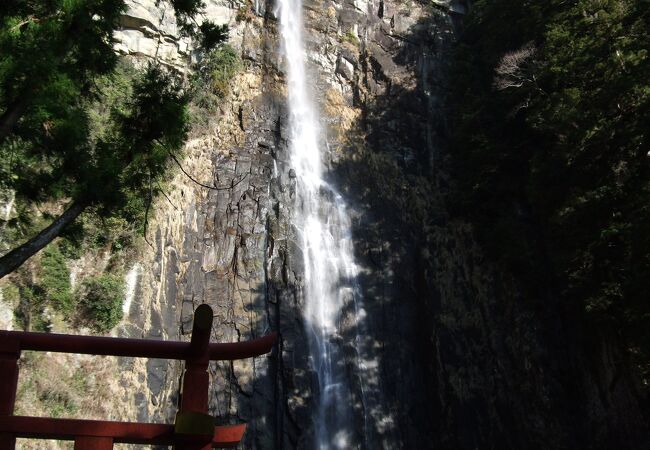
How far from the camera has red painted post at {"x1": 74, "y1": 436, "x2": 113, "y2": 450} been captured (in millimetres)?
2855

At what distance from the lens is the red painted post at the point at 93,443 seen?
9.37ft

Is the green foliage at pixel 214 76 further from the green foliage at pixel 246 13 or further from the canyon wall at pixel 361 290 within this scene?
the green foliage at pixel 246 13

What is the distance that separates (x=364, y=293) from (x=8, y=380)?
10.5 metres

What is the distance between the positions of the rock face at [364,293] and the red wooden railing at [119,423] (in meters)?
6.81

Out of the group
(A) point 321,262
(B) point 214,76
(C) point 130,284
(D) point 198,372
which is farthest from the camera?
(B) point 214,76

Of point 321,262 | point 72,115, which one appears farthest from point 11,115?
point 321,262

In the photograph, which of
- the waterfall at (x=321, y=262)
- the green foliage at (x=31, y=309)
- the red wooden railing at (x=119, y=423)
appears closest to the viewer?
the red wooden railing at (x=119, y=423)

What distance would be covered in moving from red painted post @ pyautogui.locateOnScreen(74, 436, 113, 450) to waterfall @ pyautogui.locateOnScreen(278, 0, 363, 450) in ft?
27.8

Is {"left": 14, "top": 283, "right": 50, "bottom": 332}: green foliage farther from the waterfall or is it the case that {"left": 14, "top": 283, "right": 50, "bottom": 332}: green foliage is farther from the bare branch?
the bare branch

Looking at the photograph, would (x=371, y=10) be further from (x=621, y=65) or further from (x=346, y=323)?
(x=346, y=323)

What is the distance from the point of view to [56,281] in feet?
29.6

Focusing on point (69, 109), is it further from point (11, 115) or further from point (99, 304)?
point (99, 304)

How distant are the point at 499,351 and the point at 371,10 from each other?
11244 mm

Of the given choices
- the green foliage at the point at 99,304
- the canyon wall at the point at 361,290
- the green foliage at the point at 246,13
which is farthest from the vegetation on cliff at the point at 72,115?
the green foliage at the point at 246,13
